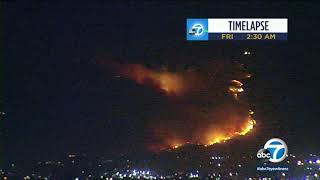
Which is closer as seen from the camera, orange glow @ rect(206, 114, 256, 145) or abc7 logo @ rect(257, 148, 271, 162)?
abc7 logo @ rect(257, 148, 271, 162)

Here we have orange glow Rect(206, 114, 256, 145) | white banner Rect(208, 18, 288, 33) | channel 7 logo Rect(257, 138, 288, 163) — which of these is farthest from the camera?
orange glow Rect(206, 114, 256, 145)

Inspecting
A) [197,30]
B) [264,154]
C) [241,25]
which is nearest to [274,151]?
[264,154]

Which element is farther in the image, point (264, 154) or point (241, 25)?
point (264, 154)

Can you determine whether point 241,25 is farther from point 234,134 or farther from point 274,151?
point 274,151

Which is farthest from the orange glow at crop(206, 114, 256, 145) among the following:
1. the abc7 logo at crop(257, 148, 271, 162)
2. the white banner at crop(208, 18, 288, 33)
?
the white banner at crop(208, 18, 288, 33)

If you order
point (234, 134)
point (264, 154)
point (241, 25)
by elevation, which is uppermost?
point (241, 25)

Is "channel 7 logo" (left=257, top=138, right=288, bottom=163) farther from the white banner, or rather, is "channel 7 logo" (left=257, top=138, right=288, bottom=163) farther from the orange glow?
the white banner

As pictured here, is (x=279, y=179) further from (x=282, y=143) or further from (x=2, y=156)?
(x=2, y=156)

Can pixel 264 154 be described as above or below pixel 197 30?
below

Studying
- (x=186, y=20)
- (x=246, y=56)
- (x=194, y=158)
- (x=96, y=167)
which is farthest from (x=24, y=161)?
(x=246, y=56)
